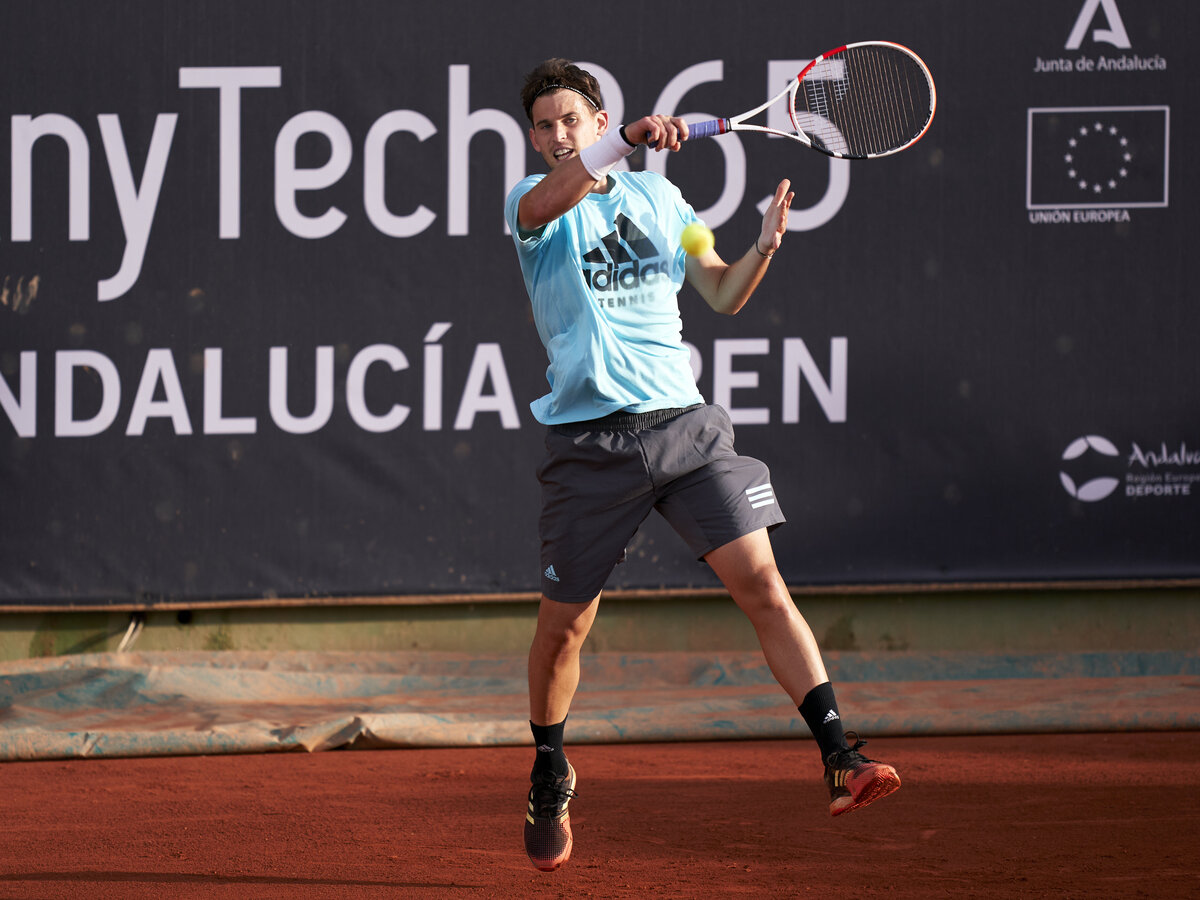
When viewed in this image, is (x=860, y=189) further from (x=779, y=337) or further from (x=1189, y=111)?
(x=1189, y=111)

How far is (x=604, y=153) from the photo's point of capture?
2.45 m

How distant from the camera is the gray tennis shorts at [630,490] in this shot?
2.75m

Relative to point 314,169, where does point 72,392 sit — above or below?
below

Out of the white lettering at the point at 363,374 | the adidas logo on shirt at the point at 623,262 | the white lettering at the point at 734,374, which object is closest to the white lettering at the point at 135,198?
the white lettering at the point at 363,374

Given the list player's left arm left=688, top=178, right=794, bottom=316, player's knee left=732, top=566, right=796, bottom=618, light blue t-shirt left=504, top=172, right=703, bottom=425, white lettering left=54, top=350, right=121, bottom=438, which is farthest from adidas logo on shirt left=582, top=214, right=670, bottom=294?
white lettering left=54, top=350, right=121, bottom=438

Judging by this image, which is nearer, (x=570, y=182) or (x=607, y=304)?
(x=570, y=182)

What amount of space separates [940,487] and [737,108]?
5.36ft

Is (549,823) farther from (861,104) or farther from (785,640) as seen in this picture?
(861,104)

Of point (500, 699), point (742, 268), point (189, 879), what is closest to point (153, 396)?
point (500, 699)

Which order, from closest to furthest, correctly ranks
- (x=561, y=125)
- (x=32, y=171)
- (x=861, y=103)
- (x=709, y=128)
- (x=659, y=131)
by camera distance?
(x=659, y=131)
(x=709, y=128)
(x=561, y=125)
(x=861, y=103)
(x=32, y=171)

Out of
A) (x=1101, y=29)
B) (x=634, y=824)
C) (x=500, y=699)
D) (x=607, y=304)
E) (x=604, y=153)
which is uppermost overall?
(x=1101, y=29)

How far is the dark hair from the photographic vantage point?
2771mm

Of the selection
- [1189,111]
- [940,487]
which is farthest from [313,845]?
[1189,111]

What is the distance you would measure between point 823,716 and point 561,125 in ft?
4.38
